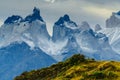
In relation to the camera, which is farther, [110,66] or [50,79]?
[50,79]

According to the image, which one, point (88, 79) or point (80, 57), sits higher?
point (80, 57)

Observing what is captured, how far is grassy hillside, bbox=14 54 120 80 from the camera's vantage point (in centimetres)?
5450

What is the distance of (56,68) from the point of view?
68.7 m

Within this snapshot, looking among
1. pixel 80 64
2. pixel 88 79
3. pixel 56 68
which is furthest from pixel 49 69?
pixel 88 79

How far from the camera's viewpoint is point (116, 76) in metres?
53.1

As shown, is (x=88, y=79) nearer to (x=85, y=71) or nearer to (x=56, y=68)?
(x=85, y=71)

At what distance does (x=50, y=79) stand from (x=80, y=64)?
4430 millimetres

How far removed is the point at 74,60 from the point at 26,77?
21.5 ft

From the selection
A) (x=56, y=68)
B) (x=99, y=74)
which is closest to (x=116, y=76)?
(x=99, y=74)

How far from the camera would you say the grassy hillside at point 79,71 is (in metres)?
54.5

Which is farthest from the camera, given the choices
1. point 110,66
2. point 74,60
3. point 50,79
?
point 74,60

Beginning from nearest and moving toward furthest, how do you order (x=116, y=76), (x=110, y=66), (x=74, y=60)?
(x=116, y=76) → (x=110, y=66) → (x=74, y=60)

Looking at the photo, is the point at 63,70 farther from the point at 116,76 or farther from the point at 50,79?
the point at 116,76

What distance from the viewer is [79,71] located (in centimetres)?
5950
